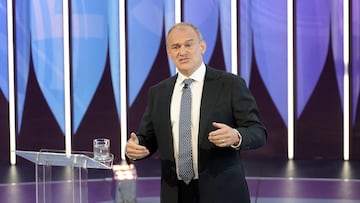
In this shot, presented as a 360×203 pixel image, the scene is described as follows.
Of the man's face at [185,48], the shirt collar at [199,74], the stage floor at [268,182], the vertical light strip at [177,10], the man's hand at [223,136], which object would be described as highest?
the vertical light strip at [177,10]

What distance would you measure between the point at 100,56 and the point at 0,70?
3.18 feet

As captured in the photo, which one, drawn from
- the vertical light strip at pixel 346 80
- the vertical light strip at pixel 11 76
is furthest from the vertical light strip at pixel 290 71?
the vertical light strip at pixel 11 76

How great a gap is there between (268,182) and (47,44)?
251 centimetres

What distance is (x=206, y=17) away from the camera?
596cm

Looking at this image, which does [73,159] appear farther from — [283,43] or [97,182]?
[283,43]

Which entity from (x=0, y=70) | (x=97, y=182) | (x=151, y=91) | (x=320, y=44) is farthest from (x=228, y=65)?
(x=151, y=91)

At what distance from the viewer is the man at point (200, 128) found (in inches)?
83.6

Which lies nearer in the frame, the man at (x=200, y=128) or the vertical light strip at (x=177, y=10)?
the man at (x=200, y=128)

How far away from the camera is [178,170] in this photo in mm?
2164

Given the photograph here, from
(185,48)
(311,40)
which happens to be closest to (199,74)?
(185,48)

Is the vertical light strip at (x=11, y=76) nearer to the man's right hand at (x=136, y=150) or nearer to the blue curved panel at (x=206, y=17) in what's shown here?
the blue curved panel at (x=206, y=17)

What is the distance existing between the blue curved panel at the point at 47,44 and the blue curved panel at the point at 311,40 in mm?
2271

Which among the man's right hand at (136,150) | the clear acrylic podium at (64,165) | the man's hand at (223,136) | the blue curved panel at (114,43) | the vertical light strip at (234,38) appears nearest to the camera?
the man's hand at (223,136)

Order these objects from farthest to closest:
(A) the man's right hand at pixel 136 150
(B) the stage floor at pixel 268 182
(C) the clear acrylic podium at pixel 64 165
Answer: (B) the stage floor at pixel 268 182 < (C) the clear acrylic podium at pixel 64 165 < (A) the man's right hand at pixel 136 150
